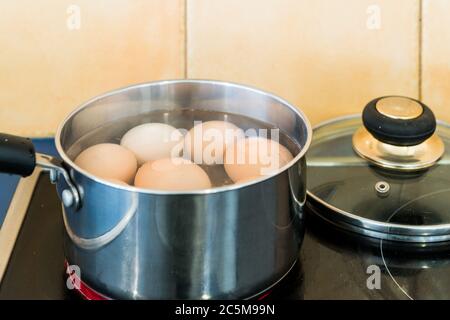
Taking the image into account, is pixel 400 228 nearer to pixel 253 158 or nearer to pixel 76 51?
pixel 253 158

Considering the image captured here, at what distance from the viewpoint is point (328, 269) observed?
75 cm

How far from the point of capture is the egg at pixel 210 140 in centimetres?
76

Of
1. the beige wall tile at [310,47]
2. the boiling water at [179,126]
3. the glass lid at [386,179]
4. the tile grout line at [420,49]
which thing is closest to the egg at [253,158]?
the boiling water at [179,126]

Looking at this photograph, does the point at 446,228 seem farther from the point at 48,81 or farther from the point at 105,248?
the point at 48,81

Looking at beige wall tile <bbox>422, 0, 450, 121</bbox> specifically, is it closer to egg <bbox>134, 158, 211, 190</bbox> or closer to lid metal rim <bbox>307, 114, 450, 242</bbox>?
lid metal rim <bbox>307, 114, 450, 242</bbox>

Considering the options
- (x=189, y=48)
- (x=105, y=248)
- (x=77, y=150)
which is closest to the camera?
(x=105, y=248)

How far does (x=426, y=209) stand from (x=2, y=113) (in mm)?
607

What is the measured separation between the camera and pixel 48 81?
0.93 m

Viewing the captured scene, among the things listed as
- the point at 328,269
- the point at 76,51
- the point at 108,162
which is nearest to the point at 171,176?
the point at 108,162

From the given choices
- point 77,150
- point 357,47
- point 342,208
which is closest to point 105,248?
point 77,150

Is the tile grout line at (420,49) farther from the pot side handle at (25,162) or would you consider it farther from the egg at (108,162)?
the pot side handle at (25,162)

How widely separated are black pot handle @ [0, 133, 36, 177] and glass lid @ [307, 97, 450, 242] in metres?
0.36

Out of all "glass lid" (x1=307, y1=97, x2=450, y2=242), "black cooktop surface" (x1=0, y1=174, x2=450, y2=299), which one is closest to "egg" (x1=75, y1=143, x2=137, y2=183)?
"black cooktop surface" (x1=0, y1=174, x2=450, y2=299)

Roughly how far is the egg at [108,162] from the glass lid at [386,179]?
0.24 meters
